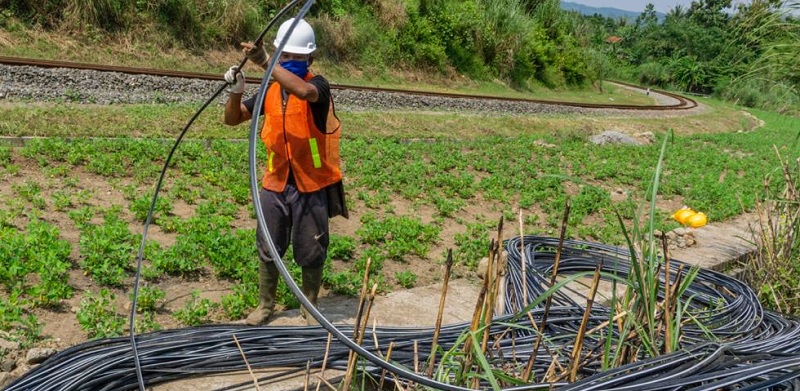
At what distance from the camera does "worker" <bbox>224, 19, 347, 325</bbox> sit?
4.12 metres

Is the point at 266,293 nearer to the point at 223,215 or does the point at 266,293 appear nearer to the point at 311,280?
the point at 311,280

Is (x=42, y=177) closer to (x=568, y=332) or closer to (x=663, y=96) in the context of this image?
(x=568, y=332)

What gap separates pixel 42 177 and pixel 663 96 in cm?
4009

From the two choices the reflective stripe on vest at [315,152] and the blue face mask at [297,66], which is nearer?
the blue face mask at [297,66]

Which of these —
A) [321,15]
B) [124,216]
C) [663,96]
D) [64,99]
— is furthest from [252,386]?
[663,96]

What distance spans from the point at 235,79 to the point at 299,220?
958 millimetres

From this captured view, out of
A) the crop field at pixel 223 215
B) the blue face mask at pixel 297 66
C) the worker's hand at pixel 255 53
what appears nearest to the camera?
the worker's hand at pixel 255 53

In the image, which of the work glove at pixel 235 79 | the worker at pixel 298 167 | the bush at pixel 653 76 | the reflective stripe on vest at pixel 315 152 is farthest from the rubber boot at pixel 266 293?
the bush at pixel 653 76

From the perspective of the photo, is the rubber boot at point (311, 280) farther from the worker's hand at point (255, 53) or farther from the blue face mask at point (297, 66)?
the worker's hand at point (255, 53)

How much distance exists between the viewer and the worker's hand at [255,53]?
12.3 ft

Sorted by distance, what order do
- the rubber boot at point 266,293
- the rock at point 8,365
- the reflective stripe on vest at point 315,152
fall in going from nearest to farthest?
the rock at point 8,365, the reflective stripe on vest at point 315,152, the rubber boot at point 266,293

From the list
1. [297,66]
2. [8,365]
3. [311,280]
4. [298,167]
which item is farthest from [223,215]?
[8,365]

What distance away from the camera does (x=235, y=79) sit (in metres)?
3.90

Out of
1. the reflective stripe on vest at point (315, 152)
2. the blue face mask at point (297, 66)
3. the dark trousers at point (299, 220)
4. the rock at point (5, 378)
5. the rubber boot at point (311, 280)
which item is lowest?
the rock at point (5, 378)
